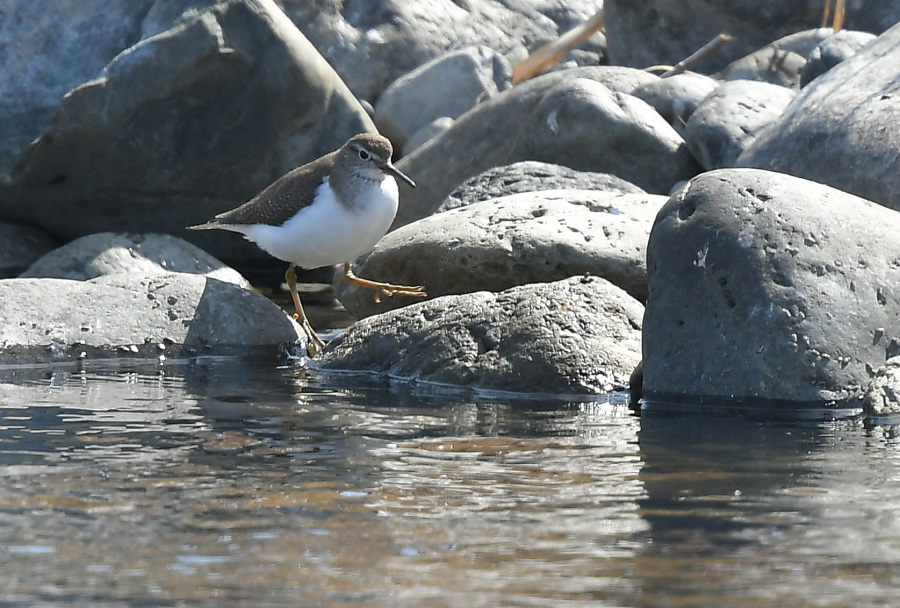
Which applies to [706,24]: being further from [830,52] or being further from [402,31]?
[402,31]

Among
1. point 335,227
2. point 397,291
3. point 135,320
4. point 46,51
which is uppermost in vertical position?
point 46,51

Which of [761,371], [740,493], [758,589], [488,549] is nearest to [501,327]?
[761,371]

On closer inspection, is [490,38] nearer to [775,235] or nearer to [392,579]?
[775,235]

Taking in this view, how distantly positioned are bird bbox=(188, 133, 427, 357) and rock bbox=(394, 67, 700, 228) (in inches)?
104

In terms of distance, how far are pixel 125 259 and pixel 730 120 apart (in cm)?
489

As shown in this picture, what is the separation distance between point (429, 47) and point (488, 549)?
1298cm

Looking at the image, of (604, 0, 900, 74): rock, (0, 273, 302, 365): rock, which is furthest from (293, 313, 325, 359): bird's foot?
(604, 0, 900, 74): rock

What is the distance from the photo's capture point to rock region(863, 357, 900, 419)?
5918 millimetres

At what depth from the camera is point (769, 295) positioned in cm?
630

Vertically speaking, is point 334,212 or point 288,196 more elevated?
point 288,196

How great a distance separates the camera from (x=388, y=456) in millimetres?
5203

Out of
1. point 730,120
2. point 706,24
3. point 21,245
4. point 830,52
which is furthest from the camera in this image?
point 706,24

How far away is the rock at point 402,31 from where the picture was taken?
51.2 ft

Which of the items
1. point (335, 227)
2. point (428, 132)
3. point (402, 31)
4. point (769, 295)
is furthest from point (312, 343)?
point (402, 31)
